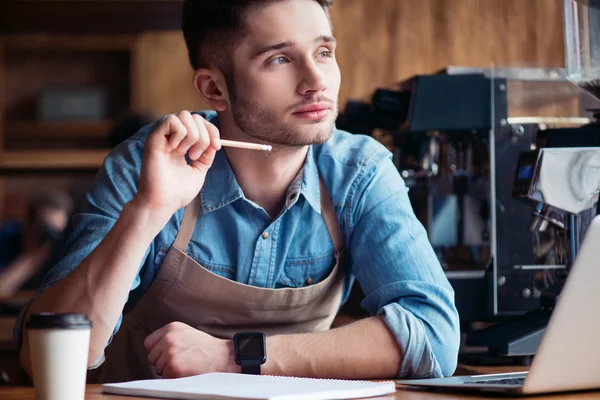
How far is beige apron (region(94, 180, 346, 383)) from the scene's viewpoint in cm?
153

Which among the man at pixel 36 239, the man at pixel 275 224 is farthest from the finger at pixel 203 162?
the man at pixel 36 239

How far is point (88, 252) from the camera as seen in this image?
4.62ft

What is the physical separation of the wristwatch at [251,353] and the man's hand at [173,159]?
0.74 ft

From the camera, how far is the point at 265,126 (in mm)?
1562

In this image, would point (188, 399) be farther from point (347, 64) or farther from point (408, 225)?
point (347, 64)

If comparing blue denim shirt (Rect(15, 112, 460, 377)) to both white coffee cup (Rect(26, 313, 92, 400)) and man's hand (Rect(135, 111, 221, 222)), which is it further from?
white coffee cup (Rect(26, 313, 92, 400))

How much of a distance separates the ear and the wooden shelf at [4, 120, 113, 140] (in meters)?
2.86

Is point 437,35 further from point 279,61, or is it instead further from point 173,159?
point 173,159

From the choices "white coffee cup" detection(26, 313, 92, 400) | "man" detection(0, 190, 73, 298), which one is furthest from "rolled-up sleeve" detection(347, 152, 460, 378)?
"man" detection(0, 190, 73, 298)

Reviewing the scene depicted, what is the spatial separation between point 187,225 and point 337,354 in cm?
41

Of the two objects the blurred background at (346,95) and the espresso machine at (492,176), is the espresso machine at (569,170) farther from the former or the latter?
the blurred background at (346,95)

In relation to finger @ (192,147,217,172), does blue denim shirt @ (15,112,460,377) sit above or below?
below

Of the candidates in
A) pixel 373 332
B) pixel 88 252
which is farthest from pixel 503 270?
pixel 88 252

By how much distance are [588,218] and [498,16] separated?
250cm
